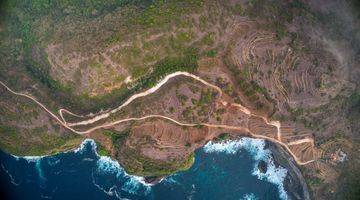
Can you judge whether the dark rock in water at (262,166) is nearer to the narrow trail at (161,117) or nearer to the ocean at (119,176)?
the ocean at (119,176)

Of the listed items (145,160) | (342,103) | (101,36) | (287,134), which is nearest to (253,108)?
(287,134)

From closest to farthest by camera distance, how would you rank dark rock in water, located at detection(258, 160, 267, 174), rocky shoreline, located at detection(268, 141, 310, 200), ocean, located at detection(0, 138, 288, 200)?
rocky shoreline, located at detection(268, 141, 310, 200) → ocean, located at detection(0, 138, 288, 200) → dark rock in water, located at detection(258, 160, 267, 174)

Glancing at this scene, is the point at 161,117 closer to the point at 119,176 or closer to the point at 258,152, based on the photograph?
the point at 119,176

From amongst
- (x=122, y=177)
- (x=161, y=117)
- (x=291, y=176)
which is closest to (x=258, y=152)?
(x=291, y=176)

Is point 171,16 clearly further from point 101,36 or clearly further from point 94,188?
point 94,188

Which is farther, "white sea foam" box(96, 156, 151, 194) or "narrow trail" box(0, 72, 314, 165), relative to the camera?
"white sea foam" box(96, 156, 151, 194)

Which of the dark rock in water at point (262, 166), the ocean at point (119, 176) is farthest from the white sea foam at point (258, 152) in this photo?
the dark rock in water at point (262, 166)

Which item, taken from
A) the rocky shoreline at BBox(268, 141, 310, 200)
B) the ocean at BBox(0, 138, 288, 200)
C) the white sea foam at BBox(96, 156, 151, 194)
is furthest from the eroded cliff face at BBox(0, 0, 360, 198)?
the ocean at BBox(0, 138, 288, 200)

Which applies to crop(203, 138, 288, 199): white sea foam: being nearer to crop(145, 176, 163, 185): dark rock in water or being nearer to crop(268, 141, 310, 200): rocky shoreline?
crop(268, 141, 310, 200): rocky shoreline
